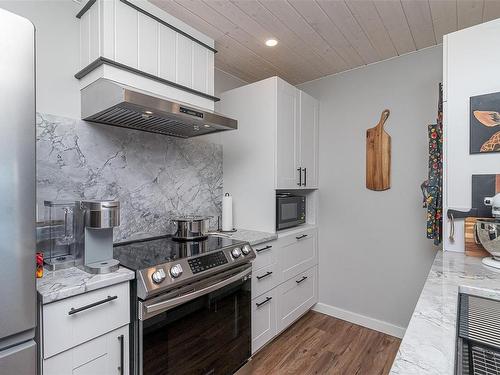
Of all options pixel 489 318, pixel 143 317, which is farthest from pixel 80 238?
pixel 489 318

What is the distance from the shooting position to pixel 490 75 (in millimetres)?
1481

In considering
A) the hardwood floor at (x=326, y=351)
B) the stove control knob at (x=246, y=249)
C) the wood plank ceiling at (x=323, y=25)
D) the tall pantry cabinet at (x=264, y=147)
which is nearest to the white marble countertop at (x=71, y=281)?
the stove control knob at (x=246, y=249)

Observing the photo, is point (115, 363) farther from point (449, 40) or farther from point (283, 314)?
point (449, 40)

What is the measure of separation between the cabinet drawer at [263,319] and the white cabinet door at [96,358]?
0.97 meters

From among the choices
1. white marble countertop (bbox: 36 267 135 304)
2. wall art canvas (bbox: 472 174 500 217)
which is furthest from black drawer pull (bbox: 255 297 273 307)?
wall art canvas (bbox: 472 174 500 217)

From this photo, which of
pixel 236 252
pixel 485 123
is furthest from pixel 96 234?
pixel 485 123

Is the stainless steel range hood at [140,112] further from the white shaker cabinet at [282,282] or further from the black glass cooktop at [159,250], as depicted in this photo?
the white shaker cabinet at [282,282]

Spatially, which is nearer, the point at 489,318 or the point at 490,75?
the point at 489,318

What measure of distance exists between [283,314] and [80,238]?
67.1 inches

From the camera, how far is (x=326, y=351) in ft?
7.30

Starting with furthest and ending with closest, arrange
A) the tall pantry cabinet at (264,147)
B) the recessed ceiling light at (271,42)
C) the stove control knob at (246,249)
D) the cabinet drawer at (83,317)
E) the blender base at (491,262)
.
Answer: the tall pantry cabinet at (264,147), the recessed ceiling light at (271,42), the stove control knob at (246,249), the blender base at (491,262), the cabinet drawer at (83,317)

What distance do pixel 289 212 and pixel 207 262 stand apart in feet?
3.73

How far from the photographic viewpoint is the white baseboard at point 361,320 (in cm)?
246

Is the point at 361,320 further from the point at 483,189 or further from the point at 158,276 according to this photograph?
the point at 158,276
